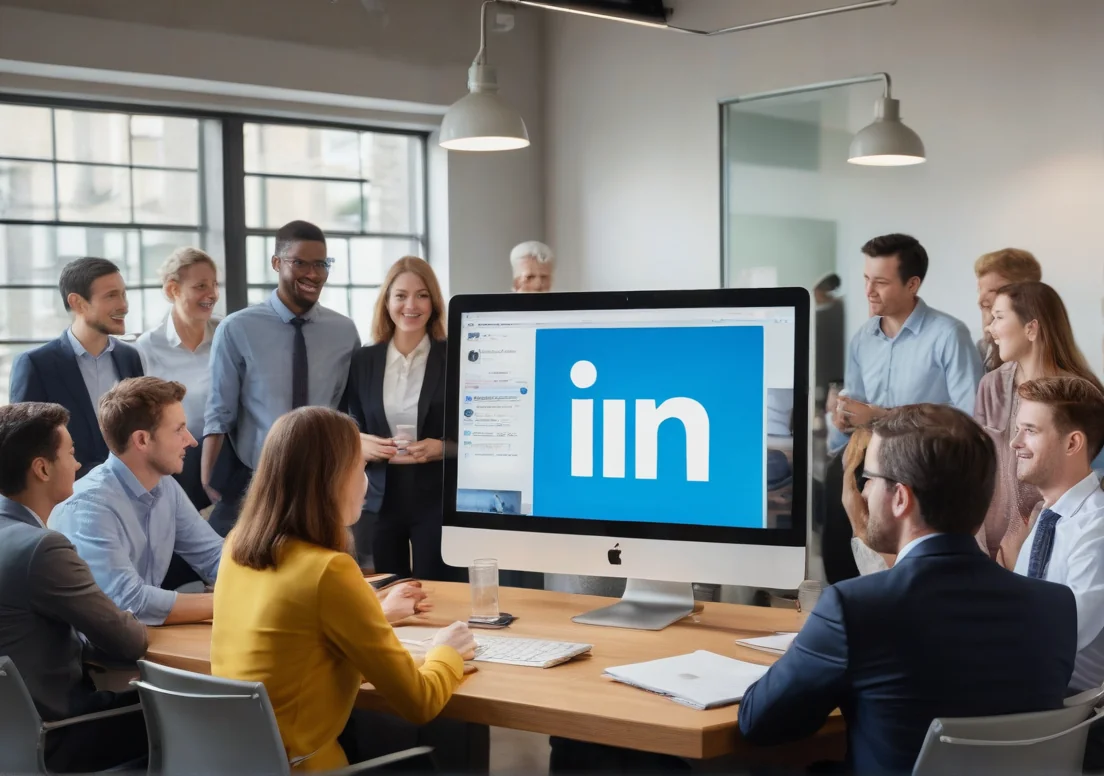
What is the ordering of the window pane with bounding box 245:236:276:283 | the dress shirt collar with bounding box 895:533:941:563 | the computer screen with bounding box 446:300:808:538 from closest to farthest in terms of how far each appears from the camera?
the dress shirt collar with bounding box 895:533:941:563 < the computer screen with bounding box 446:300:808:538 < the window pane with bounding box 245:236:276:283

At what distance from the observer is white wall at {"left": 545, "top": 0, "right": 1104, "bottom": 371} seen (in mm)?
4527

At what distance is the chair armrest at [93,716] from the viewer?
2.00 m

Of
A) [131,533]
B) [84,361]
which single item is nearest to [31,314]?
[84,361]

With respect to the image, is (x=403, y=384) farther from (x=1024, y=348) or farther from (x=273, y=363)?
(x=1024, y=348)

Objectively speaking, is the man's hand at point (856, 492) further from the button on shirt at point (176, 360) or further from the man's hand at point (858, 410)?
the button on shirt at point (176, 360)

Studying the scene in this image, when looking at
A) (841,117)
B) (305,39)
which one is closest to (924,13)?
(841,117)

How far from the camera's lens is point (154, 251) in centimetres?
553

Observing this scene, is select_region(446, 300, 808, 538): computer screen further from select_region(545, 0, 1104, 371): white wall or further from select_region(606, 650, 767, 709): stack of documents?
select_region(545, 0, 1104, 371): white wall

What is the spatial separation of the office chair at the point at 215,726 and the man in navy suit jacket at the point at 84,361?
2182 millimetres

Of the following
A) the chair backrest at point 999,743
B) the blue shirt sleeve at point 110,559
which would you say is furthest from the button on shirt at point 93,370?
the chair backrest at point 999,743

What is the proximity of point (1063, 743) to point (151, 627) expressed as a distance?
5.60 ft

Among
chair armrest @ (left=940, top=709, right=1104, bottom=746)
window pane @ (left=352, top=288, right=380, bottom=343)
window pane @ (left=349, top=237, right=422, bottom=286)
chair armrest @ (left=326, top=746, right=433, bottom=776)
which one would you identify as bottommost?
chair armrest @ (left=326, top=746, right=433, bottom=776)

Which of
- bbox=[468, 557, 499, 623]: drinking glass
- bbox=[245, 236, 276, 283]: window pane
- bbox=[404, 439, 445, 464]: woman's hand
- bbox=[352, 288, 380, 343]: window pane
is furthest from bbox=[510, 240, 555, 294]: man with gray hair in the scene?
bbox=[468, 557, 499, 623]: drinking glass

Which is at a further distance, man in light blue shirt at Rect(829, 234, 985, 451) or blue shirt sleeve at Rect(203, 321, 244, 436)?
man in light blue shirt at Rect(829, 234, 985, 451)
